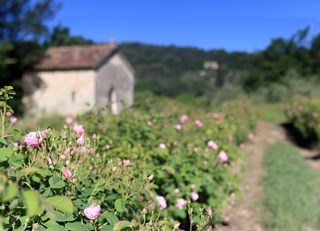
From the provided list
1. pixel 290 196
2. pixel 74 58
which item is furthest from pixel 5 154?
pixel 74 58

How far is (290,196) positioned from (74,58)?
14.2m

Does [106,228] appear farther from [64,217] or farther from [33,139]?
[33,139]

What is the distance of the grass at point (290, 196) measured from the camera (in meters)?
3.83

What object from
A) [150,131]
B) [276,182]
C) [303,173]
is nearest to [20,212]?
[150,131]

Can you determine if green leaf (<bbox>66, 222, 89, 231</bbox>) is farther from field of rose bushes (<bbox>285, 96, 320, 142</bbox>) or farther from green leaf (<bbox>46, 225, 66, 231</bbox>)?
field of rose bushes (<bbox>285, 96, 320, 142</bbox>)

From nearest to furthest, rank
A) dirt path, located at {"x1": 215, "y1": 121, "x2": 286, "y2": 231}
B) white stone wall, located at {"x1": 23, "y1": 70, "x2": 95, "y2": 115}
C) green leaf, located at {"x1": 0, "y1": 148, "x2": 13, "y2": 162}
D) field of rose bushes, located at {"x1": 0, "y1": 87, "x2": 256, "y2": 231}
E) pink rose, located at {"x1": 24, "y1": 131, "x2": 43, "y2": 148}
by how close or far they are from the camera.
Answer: field of rose bushes, located at {"x1": 0, "y1": 87, "x2": 256, "y2": 231}, green leaf, located at {"x1": 0, "y1": 148, "x2": 13, "y2": 162}, pink rose, located at {"x1": 24, "y1": 131, "x2": 43, "y2": 148}, dirt path, located at {"x1": 215, "y1": 121, "x2": 286, "y2": 231}, white stone wall, located at {"x1": 23, "y1": 70, "x2": 95, "y2": 115}

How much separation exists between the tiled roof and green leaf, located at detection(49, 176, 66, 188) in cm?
1542

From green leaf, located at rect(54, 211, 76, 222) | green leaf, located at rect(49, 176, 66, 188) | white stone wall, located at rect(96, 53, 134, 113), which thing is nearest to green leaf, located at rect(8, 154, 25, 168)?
green leaf, located at rect(49, 176, 66, 188)

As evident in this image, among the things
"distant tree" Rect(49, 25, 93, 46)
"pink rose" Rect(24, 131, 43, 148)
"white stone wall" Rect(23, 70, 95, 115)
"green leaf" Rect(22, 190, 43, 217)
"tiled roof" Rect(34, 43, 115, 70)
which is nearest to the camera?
"green leaf" Rect(22, 190, 43, 217)

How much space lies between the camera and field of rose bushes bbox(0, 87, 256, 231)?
1.23 metres

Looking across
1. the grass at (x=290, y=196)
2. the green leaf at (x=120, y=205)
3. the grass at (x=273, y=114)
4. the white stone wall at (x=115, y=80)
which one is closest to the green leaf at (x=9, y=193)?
the green leaf at (x=120, y=205)

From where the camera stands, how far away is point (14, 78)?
1756 cm

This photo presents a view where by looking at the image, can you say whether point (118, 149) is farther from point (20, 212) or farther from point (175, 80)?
point (175, 80)

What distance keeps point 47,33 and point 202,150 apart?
1615 cm
